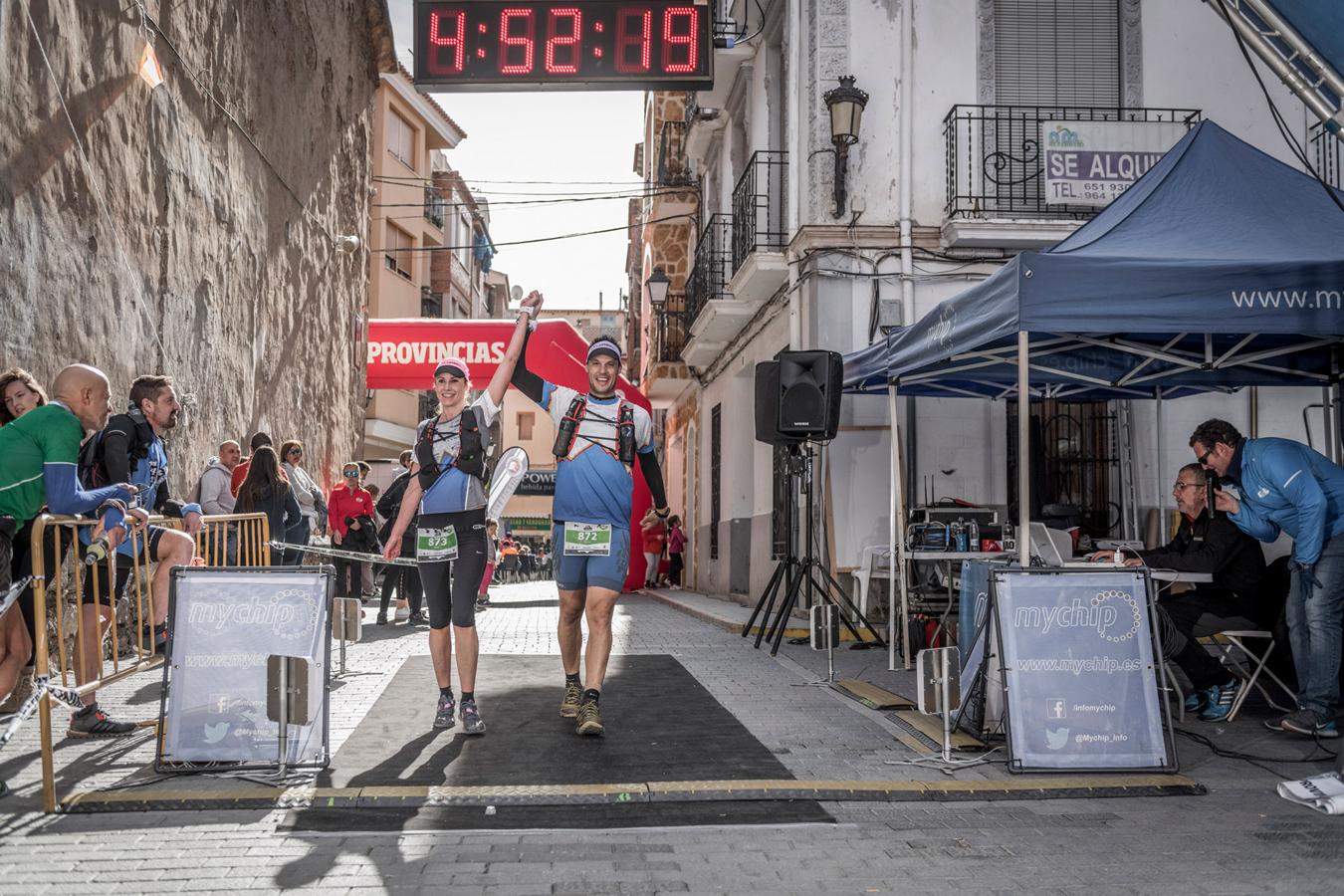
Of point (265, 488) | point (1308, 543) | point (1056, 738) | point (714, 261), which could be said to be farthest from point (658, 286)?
point (1056, 738)

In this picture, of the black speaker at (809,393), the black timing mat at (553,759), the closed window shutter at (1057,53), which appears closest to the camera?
the black timing mat at (553,759)

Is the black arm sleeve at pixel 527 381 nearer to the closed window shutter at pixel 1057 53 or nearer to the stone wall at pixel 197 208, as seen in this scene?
the stone wall at pixel 197 208

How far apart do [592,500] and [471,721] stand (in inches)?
51.4

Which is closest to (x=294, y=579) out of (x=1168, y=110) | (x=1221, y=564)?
(x=1221, y=564)

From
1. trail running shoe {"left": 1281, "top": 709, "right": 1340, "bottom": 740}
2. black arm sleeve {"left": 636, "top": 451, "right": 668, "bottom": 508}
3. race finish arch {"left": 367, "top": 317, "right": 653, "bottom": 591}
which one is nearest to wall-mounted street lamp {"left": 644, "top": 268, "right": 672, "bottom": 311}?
race finish arch {"left": 367, "top": 317, "right": 653, "bottom": 591}

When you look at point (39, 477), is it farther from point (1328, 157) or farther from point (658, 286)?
point (658, 286)

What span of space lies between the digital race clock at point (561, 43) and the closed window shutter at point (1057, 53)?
493cm

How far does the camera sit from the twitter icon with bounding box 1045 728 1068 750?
578cm

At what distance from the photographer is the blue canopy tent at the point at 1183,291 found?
21.7ft

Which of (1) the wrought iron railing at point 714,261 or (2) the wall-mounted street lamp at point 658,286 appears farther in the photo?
(2) the wall-mounted street lamp at point 658,286

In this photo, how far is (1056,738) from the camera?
Answer: 579 cm

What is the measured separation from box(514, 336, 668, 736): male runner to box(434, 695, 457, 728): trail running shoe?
0.62 m

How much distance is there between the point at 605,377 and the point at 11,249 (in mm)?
3819

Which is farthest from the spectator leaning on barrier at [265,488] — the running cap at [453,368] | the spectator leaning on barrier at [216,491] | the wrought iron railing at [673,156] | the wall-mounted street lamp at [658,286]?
the wrought iron railing at [673,156]
